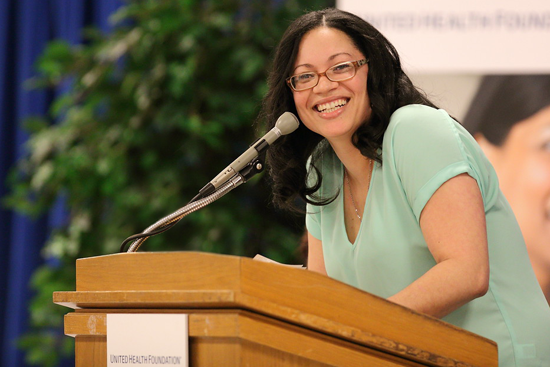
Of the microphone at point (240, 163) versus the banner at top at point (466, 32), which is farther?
the banner at top at point (466, 32)

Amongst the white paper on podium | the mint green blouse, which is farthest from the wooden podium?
the mint green blouse

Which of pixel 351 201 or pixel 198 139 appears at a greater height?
pixel 198 139

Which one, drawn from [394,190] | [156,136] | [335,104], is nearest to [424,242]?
[394,190]

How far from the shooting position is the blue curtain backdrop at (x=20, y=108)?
346 centimetres

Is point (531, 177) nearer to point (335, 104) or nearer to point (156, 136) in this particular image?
point (335, 104)

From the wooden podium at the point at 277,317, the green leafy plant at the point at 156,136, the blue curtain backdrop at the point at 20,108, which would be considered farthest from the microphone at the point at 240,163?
the blue curtain backdrop at the point at 20,108

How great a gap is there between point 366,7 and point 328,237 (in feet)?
→ 3.94

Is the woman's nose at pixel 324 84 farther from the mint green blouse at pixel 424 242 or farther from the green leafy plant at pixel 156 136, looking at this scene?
the green leafy plant at pixel 156 136

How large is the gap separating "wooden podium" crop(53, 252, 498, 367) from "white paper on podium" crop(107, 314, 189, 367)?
2cm

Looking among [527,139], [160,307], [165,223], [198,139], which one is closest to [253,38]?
[198,139]

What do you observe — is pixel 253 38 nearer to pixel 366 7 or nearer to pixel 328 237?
pixel 366 7

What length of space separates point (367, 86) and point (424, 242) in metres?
0.37

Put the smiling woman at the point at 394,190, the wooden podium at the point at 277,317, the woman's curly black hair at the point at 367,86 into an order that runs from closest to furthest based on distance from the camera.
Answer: the wooden podium at the point at 277,317
the smiling woman at the point at 394,190
the woman's curly black hair at the point at 367,86

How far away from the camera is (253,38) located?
299 centimetres
